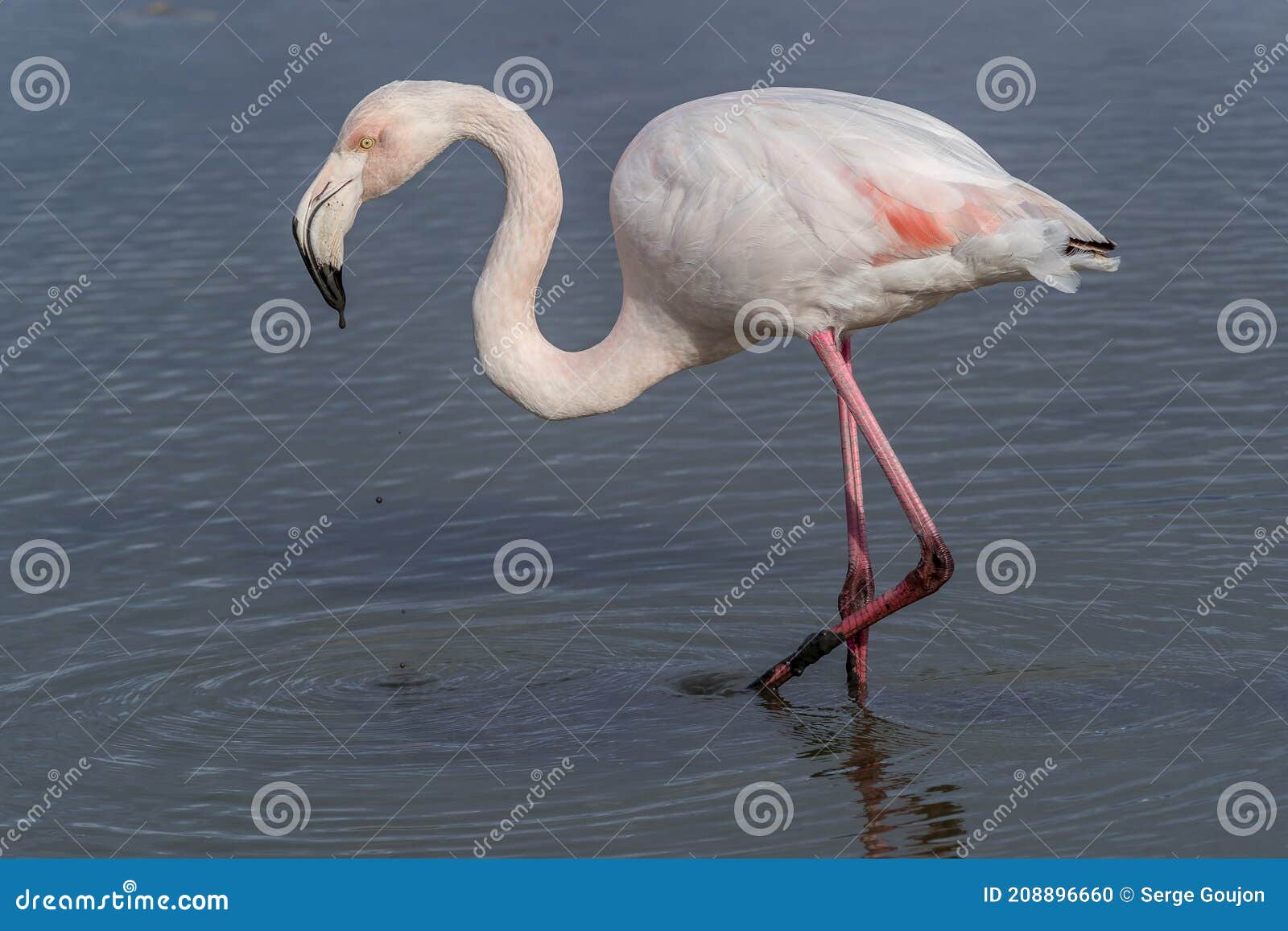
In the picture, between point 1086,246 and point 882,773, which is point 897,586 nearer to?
point 882,773

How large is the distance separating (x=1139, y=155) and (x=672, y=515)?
5.54 meters

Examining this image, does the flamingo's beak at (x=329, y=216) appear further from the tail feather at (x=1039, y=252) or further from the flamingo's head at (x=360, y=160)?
the tail feather at (x=1039, y=252)

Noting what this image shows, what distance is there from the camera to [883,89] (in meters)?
14.0

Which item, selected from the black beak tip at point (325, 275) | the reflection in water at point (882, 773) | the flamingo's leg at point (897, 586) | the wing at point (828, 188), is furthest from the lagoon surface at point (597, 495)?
the wing at point (828, 188)

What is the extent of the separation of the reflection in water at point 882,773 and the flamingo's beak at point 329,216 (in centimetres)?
249

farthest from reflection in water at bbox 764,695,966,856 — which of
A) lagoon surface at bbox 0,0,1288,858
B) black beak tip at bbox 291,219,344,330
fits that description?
black beak tip at bbox 291,219,344,330

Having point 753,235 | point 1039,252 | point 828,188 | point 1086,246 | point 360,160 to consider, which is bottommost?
point 360,160

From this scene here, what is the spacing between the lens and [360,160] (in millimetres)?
7730

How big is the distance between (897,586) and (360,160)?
2776mm

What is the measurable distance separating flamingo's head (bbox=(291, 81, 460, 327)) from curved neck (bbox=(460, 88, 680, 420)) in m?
0.18

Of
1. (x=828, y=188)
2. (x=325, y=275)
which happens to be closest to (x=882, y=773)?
(x=828, y=188)

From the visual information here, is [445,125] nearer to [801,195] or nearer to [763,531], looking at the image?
[801,195]

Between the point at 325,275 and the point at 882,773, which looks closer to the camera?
the point at 882,773

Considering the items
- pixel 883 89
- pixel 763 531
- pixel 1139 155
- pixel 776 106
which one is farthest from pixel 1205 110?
pixel 776 106
